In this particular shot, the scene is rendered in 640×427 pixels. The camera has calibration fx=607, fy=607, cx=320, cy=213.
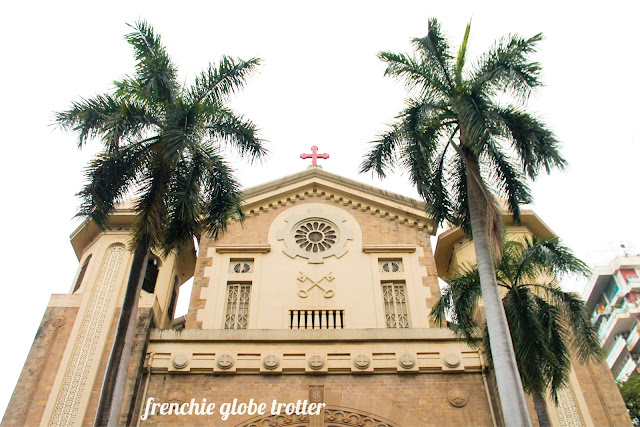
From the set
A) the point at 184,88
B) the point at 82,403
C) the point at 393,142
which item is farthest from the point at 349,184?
the point at 82,403

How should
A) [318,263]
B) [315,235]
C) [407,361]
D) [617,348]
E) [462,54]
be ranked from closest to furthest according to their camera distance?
[462,54] → [407,361] → [318,263] → [315,235] → [617,348]

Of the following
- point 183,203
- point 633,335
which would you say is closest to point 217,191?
point 183,203

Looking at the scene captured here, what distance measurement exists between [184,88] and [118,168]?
2.68 metres

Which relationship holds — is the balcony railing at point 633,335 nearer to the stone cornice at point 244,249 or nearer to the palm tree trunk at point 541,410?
the stone cornice at point 244,249

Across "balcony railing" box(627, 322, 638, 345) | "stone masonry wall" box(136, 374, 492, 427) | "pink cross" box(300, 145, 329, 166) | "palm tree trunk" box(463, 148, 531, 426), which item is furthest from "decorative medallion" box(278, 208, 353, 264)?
"balcony railing" box(627, 322, 638, 345)

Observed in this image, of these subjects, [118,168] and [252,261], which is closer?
[118,168]

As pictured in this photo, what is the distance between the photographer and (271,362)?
15.8m

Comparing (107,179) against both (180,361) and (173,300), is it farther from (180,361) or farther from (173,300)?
(173,300)

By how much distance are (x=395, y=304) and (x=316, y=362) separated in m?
3.44

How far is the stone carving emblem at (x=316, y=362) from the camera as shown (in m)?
15.7

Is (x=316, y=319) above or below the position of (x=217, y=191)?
below

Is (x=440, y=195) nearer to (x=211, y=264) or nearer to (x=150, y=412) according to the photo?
(x=211, y=264)

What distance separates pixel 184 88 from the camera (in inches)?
605

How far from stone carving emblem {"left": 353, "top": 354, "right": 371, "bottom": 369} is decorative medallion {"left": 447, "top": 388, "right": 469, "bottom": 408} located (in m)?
2.19
